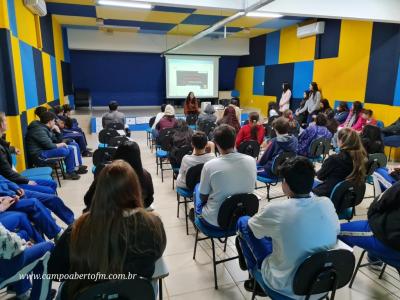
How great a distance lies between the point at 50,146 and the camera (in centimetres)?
404

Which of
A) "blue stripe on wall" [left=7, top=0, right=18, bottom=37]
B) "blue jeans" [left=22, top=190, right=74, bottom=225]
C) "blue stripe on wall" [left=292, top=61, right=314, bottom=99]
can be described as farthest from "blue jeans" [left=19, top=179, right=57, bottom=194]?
"blue stripe on wall" [left=292, top=61, right=314, bottom=99]

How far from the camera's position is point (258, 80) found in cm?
1130

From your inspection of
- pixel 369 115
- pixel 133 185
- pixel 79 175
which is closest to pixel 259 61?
pixel 369 115

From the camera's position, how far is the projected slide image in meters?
11.3

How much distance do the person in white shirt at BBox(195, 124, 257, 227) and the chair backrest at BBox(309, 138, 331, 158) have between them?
233cm

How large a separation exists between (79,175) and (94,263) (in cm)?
379

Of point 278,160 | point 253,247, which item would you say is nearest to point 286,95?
point 278,160

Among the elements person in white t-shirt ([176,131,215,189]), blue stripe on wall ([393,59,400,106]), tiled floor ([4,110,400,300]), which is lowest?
tiled floor ([4,110,400,300])

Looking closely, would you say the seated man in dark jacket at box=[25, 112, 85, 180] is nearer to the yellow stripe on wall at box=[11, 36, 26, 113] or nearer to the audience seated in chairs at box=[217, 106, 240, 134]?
the yellow stripe on wall at box=[11, 36, 26, 113]

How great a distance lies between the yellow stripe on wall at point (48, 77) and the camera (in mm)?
5911

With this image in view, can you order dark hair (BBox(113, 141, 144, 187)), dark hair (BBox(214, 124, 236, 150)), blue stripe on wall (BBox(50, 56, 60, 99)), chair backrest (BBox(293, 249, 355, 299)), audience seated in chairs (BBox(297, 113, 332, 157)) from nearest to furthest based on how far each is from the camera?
chair backrest (BBox(293, 249, 355, 299)) → dark hair (BBox(113, 141, 144, 187)) → dark hair (BBox(214, 124, 236, 150)) → audience seated in chairs (BBox(297, 113, 332, 157)) → blue stripe on wall (BBox(50, 56, 60, 99))

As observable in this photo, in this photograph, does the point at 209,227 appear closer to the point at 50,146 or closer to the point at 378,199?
the point at 378,199

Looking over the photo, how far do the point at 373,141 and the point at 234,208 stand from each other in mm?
2813

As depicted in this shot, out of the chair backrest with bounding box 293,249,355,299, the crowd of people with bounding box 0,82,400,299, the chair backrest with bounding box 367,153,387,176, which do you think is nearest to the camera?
the crowd of people with bounding box 0,82,400,299
